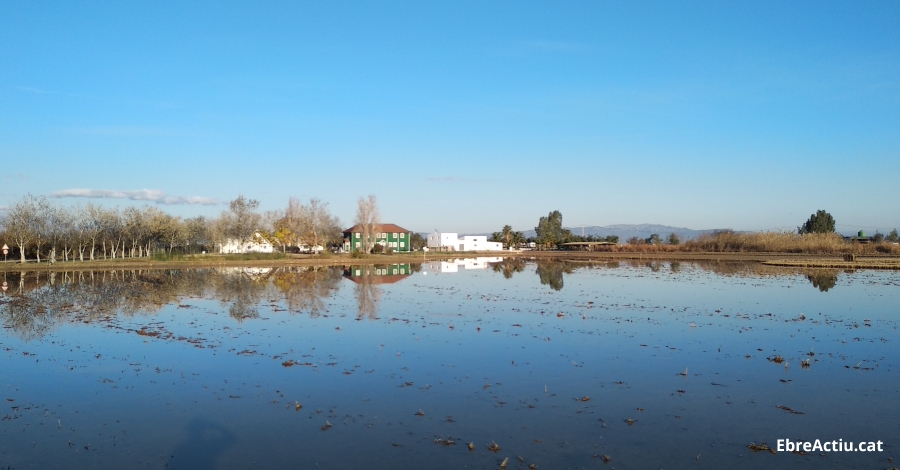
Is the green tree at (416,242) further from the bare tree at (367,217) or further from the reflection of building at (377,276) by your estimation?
the reflection of building at (377,276)

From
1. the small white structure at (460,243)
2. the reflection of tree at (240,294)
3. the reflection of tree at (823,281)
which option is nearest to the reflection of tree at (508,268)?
the reflection of tree at (240,294)

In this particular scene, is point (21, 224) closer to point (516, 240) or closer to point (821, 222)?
point (516, 240)

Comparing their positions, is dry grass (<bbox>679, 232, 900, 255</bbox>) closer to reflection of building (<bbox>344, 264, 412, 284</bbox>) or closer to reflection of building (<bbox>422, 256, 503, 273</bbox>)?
reflection of building (<bbox>422, 256, 503, 273</bbox>)

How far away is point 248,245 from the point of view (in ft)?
245

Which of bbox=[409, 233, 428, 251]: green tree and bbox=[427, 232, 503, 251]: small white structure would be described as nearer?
bbox=[427, 232, 503, 251]: small white structure

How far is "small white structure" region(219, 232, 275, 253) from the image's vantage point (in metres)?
72.9

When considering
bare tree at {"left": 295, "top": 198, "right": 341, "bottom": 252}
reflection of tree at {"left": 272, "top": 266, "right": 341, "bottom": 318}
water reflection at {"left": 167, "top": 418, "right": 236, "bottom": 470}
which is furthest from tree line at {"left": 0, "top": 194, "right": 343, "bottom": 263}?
water reflection at {"left": 167, "top": 418, "right": 236, "bottom": 470}

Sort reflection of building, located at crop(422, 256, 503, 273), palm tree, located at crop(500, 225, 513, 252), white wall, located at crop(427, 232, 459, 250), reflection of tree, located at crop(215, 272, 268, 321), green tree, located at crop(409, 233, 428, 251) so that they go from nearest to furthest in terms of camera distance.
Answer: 1. reflection of tree, located at crop(215, 272, 268, 321)
2. reflection of building, located at crop(422, 256, 503, 273)
3. white wall, located at crop(427, 232, 459, 250)
4. green tree, located at crop(409, 233, 428, 251)
5. palm tree, located at crop(500, 225, 513, 252)

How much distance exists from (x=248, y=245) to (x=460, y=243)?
43601 mm

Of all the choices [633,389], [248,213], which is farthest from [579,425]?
[248,213]

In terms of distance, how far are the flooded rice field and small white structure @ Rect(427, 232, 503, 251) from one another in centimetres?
8478

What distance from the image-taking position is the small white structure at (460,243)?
351 ft

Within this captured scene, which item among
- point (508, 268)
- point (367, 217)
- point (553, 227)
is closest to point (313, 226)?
point (367, 217)

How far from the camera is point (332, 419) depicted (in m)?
8.66
